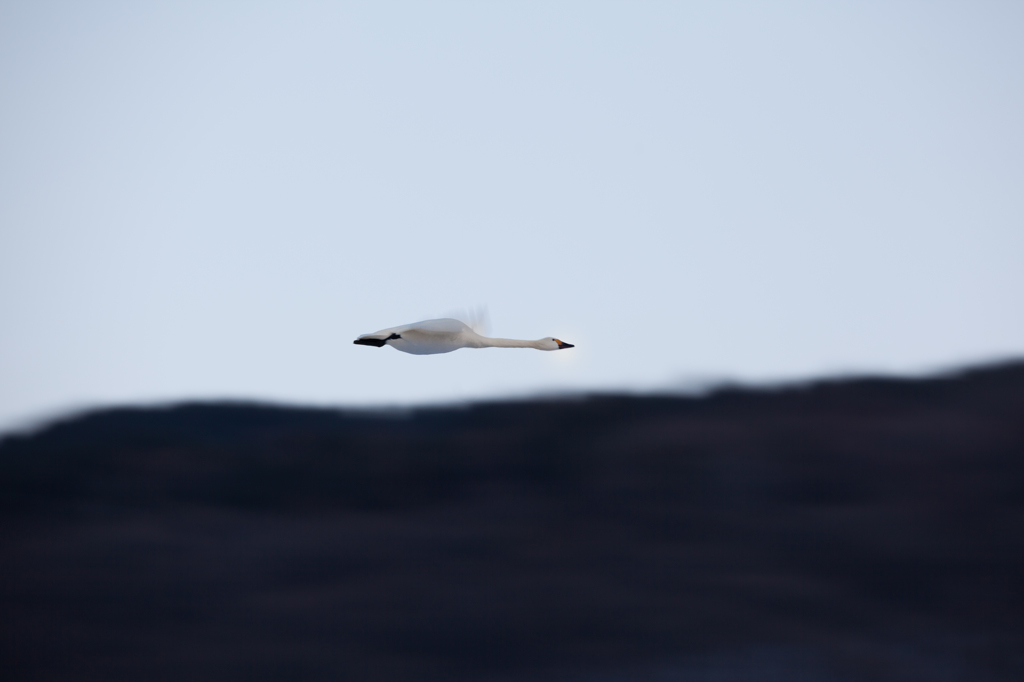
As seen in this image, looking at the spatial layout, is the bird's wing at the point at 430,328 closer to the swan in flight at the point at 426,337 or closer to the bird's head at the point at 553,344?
the swan in flight at the point at 426,337

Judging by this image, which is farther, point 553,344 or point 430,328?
point 553,344

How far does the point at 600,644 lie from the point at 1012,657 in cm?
735

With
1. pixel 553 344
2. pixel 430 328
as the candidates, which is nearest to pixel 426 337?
pixel 430 328

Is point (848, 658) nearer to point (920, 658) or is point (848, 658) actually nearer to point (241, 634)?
point (920, 658)

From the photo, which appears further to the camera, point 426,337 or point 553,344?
point 553,344

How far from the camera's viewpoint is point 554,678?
1677 cm

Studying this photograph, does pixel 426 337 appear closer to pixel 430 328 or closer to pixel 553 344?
pixel 430 328

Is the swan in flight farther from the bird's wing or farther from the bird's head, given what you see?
the bird's head

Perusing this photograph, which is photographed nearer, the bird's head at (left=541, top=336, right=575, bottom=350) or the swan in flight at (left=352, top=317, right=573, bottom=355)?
the swan in flight at (left=352, top=317, right=573, bottom=355)

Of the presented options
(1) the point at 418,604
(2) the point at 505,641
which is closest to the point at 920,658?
(2) the point at 505,641

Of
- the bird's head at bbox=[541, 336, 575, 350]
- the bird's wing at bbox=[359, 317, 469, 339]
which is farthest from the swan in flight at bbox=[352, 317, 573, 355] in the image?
the bird's head at bbox=[541, 336, 575, 350]

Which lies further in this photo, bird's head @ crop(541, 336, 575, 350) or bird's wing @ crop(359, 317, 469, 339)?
bird's head @ crop(541, 336, 575, 350)

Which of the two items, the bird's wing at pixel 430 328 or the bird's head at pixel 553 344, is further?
the bird's head at pixel 553 344

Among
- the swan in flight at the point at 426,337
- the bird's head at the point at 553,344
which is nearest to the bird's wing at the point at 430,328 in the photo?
the swan in flight at the point at 426,337
